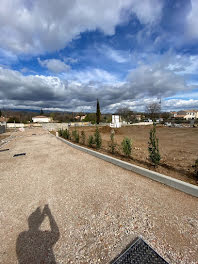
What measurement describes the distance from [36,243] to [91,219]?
92cm

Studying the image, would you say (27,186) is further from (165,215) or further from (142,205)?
(165,215)

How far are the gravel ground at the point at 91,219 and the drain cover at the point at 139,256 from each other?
0.08 metres

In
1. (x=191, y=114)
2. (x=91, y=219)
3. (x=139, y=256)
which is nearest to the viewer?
(x=139, y=256)

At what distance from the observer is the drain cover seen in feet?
5.02

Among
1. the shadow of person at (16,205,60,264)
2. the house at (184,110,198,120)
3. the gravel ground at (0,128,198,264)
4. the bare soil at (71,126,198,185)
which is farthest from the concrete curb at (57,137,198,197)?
the house at (184,110,198,120)

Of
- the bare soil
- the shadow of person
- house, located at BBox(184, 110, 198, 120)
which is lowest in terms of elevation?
the shadow of person

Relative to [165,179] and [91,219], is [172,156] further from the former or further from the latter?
[91,219]

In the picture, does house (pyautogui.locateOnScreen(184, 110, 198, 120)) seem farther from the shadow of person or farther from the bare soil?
the shadow of person

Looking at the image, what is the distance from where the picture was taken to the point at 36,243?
1804mm

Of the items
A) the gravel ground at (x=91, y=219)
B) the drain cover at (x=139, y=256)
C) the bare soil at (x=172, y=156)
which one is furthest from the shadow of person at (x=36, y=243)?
the bare soil at (x=172, y=156)

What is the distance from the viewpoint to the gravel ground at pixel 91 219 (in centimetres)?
167

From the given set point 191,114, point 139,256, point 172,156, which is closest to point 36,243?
point 139,256

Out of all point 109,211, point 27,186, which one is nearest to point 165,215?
point 109,211

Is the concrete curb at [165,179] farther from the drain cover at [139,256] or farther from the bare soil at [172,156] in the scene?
the drain cover at [139,256]
